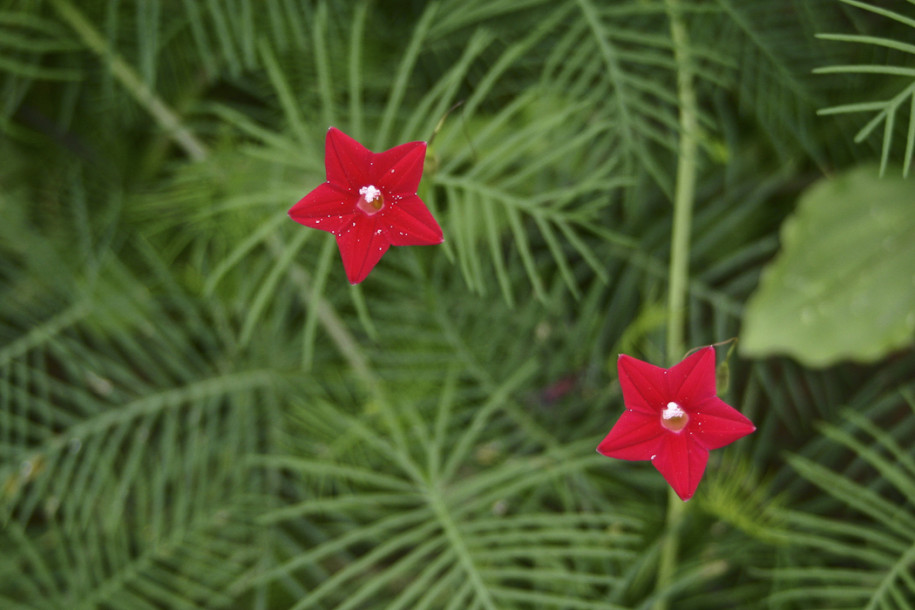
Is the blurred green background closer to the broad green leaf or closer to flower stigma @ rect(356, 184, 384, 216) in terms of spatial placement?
the broad green leaf

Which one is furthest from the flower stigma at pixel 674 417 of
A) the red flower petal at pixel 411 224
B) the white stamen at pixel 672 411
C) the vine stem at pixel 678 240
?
the vine stem at pixel 678 240

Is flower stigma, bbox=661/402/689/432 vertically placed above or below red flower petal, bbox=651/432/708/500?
above

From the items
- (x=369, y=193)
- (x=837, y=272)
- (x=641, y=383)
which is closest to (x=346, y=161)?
(x=369, y=193)

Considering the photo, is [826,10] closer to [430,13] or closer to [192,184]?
[430,13]

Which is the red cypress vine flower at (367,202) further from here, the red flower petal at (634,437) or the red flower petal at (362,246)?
the red flower petal at (634,437)

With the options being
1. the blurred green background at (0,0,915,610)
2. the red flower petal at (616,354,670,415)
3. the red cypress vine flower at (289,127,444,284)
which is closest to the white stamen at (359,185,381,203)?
the red cypress vine flower at (289,127,444,284)

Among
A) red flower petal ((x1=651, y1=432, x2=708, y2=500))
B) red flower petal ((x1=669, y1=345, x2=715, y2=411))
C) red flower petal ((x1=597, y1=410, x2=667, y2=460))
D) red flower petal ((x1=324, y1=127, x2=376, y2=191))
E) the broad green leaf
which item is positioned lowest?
red flower petal ((x1=651, y1=432, x2=708, y2=500))
